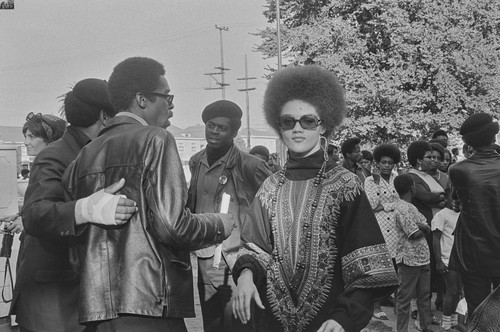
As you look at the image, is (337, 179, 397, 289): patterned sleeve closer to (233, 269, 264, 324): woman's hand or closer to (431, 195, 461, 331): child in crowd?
(233, 269, 264, 324): woman's hand

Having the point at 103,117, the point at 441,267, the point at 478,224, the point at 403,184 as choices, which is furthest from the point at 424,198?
the point at 103,117

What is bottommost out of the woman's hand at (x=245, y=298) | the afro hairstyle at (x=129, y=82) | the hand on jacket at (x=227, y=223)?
the woman's hand at (x=245, y=298)

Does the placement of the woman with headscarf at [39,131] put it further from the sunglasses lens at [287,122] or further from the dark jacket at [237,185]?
the sunglasses lens at [287,122]

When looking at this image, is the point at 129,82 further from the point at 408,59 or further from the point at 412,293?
the point at 408,59

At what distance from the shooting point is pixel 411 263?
20.1 ft

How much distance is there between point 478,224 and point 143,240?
137 inches

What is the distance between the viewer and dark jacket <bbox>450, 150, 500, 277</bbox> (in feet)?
17.0

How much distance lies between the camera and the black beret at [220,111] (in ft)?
18.0

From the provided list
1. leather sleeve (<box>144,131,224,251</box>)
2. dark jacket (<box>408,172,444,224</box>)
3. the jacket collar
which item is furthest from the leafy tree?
leather sleeve (<box>144,131,224,251</box>)

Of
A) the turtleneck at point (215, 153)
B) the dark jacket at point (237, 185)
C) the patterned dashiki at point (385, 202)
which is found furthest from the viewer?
the patterned dashiki at point (385, 202)

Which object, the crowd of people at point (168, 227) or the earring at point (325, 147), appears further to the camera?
the earring at point (325, 147)

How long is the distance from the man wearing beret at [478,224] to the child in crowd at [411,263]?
71 cm

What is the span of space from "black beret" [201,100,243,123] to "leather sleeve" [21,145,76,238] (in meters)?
2.16

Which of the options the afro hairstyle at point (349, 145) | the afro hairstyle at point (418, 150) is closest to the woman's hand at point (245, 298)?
the afro hairstyle at point (418, 150)
